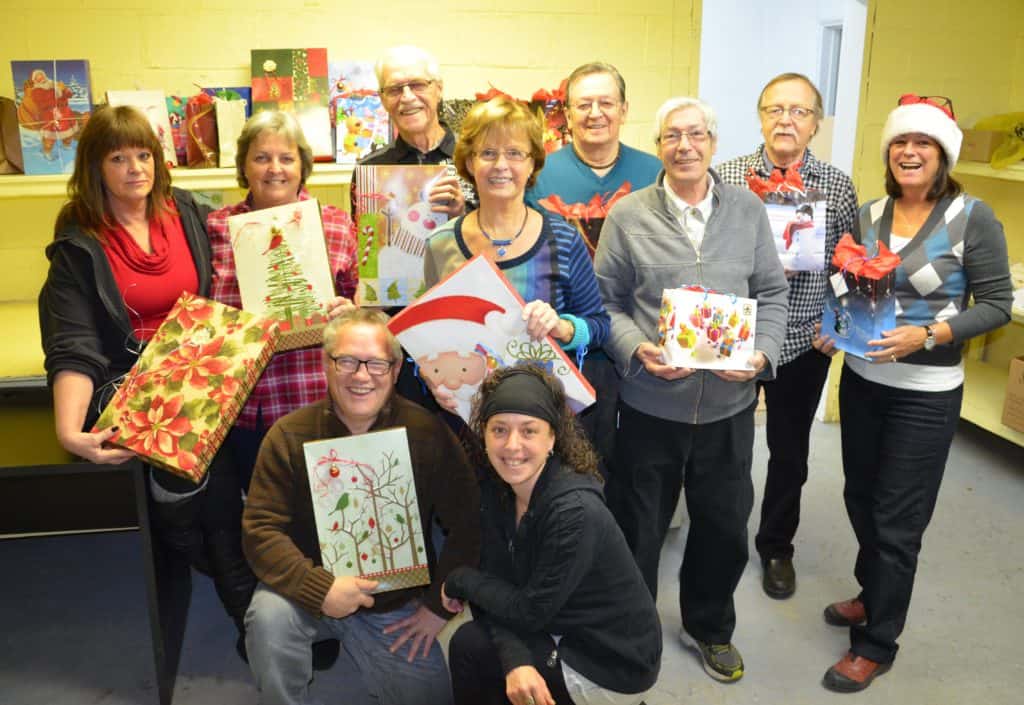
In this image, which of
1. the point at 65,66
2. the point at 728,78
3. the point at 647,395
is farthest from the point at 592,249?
the point at 728,78

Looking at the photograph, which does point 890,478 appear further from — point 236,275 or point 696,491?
point 236,275

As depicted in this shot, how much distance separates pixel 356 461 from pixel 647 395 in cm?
78

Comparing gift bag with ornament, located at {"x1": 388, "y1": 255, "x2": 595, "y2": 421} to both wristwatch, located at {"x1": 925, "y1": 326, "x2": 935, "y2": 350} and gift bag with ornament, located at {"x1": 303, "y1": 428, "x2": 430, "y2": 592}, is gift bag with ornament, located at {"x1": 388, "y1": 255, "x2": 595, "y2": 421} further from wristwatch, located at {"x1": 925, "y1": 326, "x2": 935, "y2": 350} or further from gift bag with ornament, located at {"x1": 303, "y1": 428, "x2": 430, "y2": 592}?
wristwatch, located at {"x1": 925, "y1": 326, "x2": 935, "y2": 350}

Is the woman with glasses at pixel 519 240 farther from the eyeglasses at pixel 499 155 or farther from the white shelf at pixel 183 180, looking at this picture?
the white shelf at pixel 183 180

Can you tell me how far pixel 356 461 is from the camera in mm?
2039

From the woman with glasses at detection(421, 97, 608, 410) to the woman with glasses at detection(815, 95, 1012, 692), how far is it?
0.80 meters

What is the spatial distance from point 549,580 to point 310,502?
0.66 metres

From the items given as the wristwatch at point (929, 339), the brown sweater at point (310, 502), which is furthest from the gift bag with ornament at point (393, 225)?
the wristwatch at point (929, 339)

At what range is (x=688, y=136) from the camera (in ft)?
6.99

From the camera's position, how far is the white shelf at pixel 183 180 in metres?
3.05

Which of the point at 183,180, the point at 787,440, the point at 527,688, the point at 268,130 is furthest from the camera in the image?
the point at 183,180

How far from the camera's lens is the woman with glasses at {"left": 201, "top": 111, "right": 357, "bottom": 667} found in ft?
7.41

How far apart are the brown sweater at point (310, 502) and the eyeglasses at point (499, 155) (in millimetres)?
639

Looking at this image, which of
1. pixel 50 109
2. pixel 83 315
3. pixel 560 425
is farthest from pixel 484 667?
pixel 50 109
